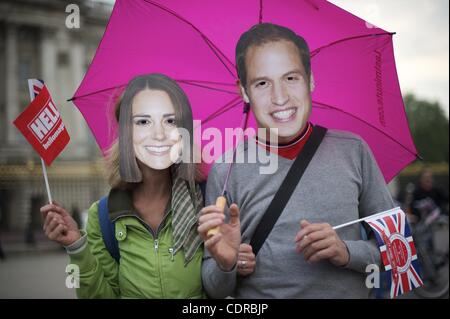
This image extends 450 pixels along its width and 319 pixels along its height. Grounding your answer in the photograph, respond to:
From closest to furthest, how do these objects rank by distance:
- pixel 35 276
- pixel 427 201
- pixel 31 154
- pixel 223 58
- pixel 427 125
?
pixel 223 58 < pixel 427 201 < pixel 35 276 < pixel 31 154 < pixel 427 125

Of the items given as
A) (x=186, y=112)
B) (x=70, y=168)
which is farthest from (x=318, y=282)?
(x=70, y=168)

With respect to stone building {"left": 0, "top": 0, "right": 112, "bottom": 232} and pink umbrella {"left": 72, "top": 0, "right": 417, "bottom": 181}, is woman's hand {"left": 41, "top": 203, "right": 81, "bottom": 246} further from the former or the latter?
stone building {"left": 0, "top": 0, "right": 112, "bottom": 232}

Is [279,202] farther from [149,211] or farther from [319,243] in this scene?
[149,211]

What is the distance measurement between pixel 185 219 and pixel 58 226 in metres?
0.54

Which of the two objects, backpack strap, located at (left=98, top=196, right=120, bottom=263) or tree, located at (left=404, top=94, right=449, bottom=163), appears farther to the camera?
tree, located at (left=404, top=94, right=449, bottom=163)

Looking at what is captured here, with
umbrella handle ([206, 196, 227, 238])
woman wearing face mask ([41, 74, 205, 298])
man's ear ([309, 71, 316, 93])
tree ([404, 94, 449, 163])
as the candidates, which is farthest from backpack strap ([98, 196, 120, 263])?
tree ([404, 94, 449, 163])

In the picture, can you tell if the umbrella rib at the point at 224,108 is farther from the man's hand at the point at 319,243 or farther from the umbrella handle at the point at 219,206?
the man's hand at the point at 319,243

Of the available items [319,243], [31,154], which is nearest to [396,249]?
[319,243]

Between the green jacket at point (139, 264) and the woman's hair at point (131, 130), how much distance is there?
13cm

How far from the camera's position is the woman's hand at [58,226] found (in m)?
2.31

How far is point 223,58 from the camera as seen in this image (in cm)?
253

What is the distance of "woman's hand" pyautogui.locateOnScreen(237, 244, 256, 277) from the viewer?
2.35m

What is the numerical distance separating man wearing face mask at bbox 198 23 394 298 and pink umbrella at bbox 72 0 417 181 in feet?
0.31
